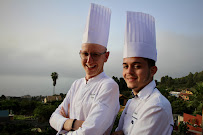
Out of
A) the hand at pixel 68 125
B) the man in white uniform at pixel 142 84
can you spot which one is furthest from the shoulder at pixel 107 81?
the hand at pixel 68 125

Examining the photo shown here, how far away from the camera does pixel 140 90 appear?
1857mm

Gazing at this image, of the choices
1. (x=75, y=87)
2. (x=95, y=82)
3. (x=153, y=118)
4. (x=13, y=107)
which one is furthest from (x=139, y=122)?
(x=13, y=107)

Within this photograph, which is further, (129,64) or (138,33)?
(138,33)

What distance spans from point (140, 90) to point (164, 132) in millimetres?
445

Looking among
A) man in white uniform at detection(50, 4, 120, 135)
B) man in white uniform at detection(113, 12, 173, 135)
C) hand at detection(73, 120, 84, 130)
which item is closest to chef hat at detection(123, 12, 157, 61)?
man in white uniform at detection(113, 12, 173, 135)

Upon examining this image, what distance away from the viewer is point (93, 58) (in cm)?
224

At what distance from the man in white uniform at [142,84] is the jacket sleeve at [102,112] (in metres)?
0.14

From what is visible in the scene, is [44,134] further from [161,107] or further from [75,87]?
[161,107]

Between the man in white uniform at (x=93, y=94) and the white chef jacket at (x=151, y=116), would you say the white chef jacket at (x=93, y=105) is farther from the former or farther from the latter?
the white chef jacket at (x=151, y=116)

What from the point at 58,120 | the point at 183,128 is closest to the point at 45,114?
the point at 183,128

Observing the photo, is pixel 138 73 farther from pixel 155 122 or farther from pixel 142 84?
pixel 155 122

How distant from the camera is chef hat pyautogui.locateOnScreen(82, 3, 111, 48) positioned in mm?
2396

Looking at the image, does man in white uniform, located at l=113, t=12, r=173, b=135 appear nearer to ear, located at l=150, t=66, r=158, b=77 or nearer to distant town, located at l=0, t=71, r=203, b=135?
ear, located at l=150, t=66, r=158, b=77

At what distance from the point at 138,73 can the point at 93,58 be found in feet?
2.09
